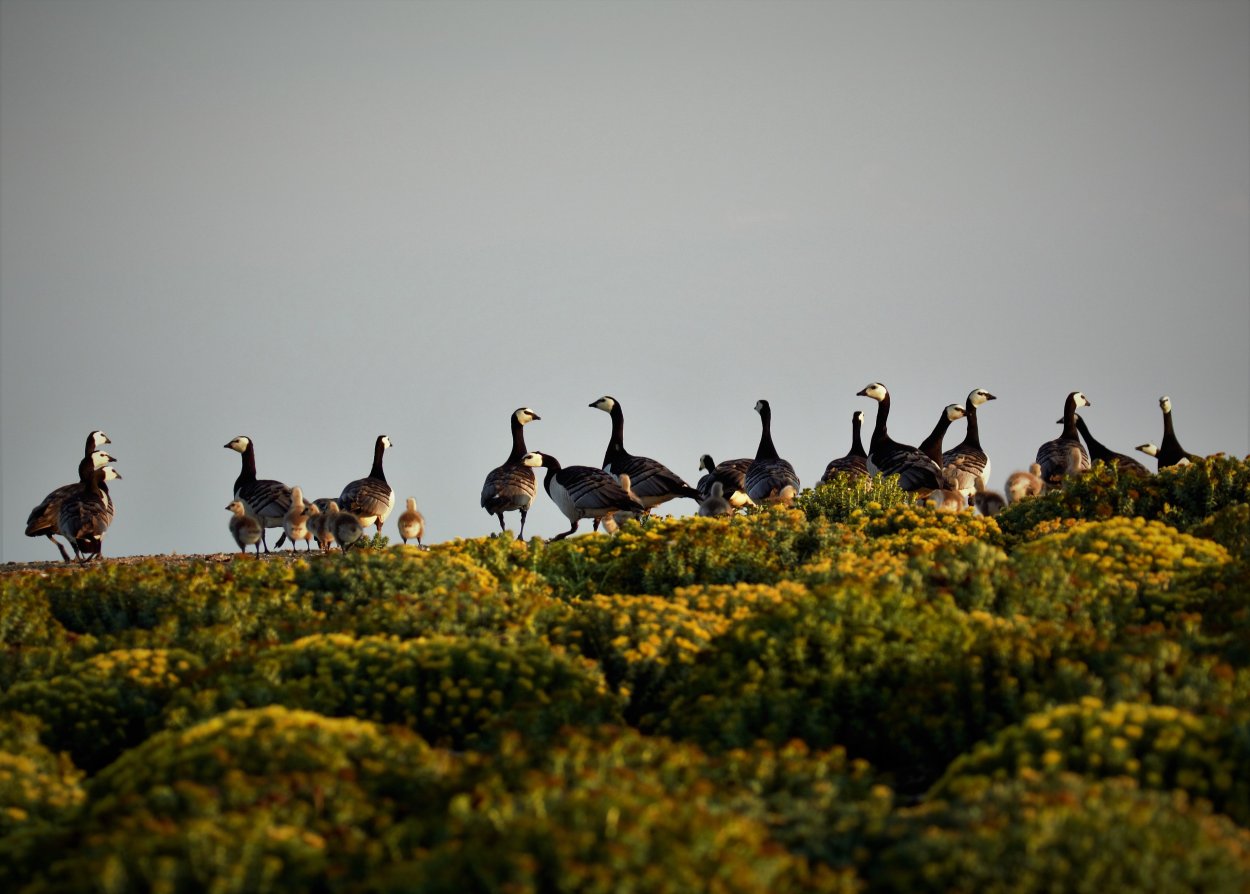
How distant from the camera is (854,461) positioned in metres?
32.0

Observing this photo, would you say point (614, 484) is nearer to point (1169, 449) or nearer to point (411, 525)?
point (411, 525)

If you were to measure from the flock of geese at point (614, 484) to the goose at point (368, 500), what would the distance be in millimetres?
29

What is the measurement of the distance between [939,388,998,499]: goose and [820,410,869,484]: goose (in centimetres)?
179

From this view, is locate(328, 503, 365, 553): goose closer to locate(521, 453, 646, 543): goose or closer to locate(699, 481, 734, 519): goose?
locate(521, 453, 646, 543): goose

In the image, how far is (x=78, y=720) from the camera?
11.7 metres

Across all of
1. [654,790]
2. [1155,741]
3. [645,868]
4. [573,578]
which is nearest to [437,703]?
[654,790]

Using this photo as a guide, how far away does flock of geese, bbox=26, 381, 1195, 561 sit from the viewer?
25.5 metres

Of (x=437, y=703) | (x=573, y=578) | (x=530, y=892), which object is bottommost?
(x=530, y=892)

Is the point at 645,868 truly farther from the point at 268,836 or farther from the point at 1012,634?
the point at 1012,634

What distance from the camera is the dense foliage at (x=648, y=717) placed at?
7.39 metres

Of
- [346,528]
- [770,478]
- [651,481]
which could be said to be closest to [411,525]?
[346,528]

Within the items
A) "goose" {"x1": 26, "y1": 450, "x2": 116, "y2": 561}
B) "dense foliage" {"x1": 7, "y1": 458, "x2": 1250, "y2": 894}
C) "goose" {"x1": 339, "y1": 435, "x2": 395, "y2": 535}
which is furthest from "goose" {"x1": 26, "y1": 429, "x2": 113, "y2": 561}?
"dense foliage" {"x1": 7, "y1": 458, "x2": 1250, "y2": 894}

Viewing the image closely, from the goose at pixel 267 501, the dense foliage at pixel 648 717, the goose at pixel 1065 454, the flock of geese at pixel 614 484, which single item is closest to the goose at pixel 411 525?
the flock of geese at pixel 614 484

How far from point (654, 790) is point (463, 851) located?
114 centimetres
